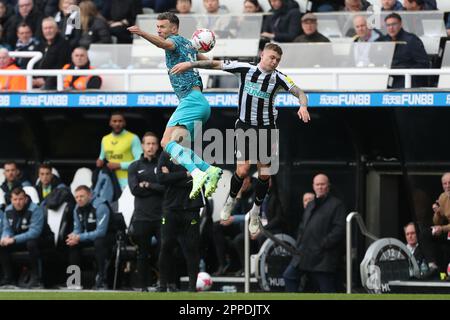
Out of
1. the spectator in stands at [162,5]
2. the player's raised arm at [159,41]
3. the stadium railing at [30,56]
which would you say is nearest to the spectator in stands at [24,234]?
the stadium railing at [30,56]

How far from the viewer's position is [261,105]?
49.8 ft

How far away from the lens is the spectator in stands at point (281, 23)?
63.2ft

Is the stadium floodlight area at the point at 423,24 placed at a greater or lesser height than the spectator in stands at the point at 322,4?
lesser

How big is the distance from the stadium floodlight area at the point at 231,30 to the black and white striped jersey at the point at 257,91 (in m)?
3.86

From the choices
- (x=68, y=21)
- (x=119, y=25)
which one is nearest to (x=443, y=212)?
(x=119, y=25)

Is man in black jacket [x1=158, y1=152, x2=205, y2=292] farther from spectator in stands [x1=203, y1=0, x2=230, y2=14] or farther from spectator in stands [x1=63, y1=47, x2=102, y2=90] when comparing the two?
spectator in stands [x1=203, y1=0, x2=230, y2=14]

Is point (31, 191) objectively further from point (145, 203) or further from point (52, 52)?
point (145, 203)

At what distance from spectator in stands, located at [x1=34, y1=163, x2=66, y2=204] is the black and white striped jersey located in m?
5.02

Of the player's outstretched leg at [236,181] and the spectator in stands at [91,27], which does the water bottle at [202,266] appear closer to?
the player's outstretched leg at [236,181]

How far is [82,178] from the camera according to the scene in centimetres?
2006

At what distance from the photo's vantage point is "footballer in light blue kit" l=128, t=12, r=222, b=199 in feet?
48.0

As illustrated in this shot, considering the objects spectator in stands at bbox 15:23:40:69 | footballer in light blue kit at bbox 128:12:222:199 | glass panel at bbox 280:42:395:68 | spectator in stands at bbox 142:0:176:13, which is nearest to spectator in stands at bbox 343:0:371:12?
glass panel at bbox 280:42:395:68

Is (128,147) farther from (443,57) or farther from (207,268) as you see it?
(443,57)

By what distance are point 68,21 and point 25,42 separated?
0.73 meters
